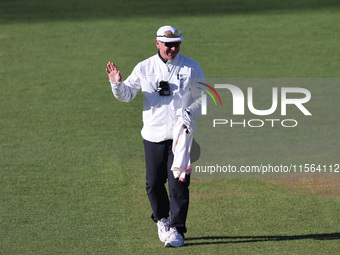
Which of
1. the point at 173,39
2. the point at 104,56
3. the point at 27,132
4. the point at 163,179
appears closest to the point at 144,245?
the point at 163,179

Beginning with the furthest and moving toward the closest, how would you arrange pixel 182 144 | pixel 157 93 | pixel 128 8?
pixel 128 8
pixel 157 93
pixel 182 144

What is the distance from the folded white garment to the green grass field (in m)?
0.82

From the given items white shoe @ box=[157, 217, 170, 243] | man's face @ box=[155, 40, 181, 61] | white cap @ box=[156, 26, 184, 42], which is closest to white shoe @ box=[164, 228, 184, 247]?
white shoe @ box=[157, 217, 170, 243]

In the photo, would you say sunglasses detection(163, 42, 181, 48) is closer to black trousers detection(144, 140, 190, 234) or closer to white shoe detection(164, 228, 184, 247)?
black trousers detection(144, 140, 190, 234)

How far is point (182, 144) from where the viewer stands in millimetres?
7992

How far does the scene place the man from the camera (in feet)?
26.6

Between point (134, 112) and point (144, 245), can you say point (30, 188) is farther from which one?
point (134, 112)

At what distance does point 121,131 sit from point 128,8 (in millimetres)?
9407

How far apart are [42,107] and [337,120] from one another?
531 centimetres

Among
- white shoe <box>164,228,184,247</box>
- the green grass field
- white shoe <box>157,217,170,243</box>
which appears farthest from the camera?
the green grass field

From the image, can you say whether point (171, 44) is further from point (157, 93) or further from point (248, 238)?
point (248, 238)

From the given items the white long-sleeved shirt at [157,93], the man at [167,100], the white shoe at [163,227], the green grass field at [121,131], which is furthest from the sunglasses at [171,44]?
the green grass field at [121,131]

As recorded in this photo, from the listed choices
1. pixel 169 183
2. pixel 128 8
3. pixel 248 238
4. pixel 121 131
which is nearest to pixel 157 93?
pixel 169 183

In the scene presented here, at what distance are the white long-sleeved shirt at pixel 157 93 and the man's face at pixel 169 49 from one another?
0.20 ft
